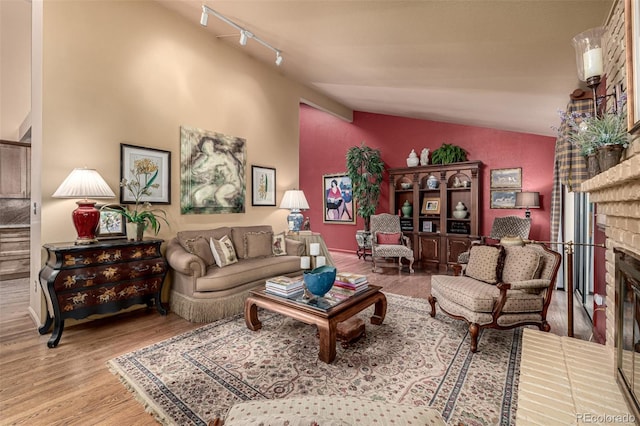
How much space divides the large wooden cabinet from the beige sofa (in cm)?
301

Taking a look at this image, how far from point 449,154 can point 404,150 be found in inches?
41.9

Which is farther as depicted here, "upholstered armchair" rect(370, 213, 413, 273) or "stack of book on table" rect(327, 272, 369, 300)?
"upholstered armchair" rect(370, 213, 413, 273)

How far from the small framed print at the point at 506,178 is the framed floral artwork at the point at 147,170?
5451 mm

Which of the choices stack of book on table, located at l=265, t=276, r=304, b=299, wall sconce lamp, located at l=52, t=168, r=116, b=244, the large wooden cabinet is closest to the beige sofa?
stack of book on table, located at l=265, t=276, r=304, b=299

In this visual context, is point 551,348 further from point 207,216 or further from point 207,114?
point 207,114

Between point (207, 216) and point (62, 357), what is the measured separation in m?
2.14

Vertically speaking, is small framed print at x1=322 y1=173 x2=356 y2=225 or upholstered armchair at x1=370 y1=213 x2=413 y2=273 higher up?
small framed print at x1=322 y1=173 x2=356 y2=225

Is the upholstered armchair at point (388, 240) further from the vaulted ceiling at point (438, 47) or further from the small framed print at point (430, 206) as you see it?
the vaulted ceiling at point (438, 47)

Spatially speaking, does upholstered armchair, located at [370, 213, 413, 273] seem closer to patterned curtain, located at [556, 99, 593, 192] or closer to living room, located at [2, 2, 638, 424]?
living room, located at [2, 2, 638, 424]

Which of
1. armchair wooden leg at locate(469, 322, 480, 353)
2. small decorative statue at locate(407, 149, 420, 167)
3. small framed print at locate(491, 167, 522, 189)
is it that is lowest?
armchair wooden leg at locate(469, 322, 480, 353)

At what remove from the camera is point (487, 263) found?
291 cm

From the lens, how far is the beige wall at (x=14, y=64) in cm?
443

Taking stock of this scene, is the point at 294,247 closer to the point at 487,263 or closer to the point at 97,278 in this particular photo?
the point at 97,278

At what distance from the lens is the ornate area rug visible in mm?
1743
